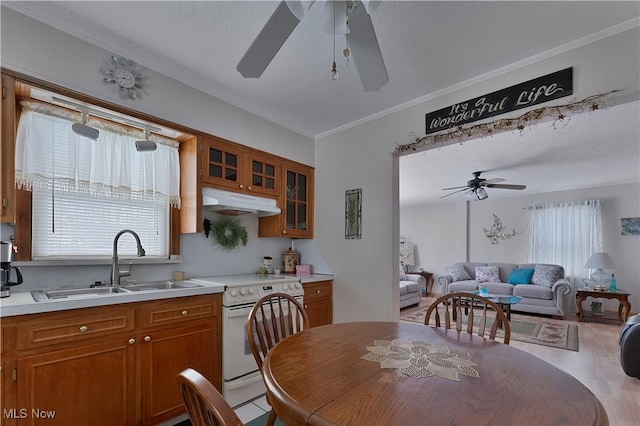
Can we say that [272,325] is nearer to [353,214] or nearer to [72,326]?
[72,326]

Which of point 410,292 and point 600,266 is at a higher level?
point 600,266

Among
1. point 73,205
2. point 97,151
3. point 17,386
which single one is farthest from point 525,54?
point 17,386

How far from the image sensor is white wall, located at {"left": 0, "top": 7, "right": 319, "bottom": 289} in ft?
5.64

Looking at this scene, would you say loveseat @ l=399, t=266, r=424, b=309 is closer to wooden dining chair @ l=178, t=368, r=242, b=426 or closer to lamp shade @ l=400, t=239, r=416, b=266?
lamp shade @ l=400, t=239, r=416, b=266

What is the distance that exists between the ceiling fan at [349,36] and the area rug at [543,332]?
13.4 ft

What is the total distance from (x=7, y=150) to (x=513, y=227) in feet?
26.3

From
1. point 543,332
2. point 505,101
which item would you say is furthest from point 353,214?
point 543,332

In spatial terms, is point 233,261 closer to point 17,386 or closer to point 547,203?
point 17,386

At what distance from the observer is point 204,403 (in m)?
0.62

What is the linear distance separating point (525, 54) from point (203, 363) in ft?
10.0

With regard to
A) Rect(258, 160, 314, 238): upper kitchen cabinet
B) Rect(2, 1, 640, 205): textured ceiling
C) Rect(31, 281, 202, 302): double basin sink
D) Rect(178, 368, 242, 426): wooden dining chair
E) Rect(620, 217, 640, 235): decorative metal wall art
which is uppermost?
Rect(2, 1, 640, 205): textured ceiling

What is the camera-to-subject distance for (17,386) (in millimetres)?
1466

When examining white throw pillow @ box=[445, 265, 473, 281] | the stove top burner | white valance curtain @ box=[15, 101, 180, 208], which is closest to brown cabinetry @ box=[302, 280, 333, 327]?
the stove top burner

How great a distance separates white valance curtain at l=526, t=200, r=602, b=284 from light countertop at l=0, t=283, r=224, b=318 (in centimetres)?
702
